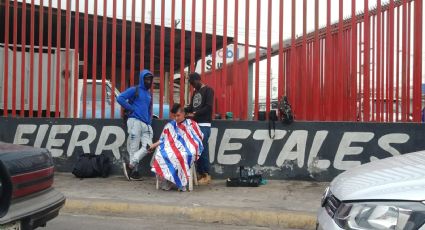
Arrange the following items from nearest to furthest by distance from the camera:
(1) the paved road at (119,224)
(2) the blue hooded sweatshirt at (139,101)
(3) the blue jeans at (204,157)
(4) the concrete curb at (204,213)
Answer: (1) the paved road at (119,224), (4) the concrete curb at (204,213), (3) the blue jeans at (204,157), (2) the blue hooded sweatshirt at (139,101)

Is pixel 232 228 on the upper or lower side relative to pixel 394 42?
lower

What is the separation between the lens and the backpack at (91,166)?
7.62 m

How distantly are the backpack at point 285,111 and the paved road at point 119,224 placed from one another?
2.37m

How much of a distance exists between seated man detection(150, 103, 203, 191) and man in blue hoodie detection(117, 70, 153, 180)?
0.49 m

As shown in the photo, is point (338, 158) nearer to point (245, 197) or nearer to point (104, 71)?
point (245, 197)

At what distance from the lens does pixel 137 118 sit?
7484 mm

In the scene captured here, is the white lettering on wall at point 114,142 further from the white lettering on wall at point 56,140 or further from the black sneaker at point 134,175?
the white lettering on wall at point 56,140

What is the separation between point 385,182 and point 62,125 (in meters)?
6.21

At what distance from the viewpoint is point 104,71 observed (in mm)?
8148

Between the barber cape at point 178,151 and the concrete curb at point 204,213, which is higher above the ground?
the barber cape at point 178,151

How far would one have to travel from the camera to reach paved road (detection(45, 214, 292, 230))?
17.3ft

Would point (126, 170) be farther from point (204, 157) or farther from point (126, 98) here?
point (204, 157)

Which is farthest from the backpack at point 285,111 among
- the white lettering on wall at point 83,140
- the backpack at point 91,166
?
the white lettering on wall at point 83,140

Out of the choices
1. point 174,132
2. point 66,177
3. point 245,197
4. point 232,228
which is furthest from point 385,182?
point 66,177
